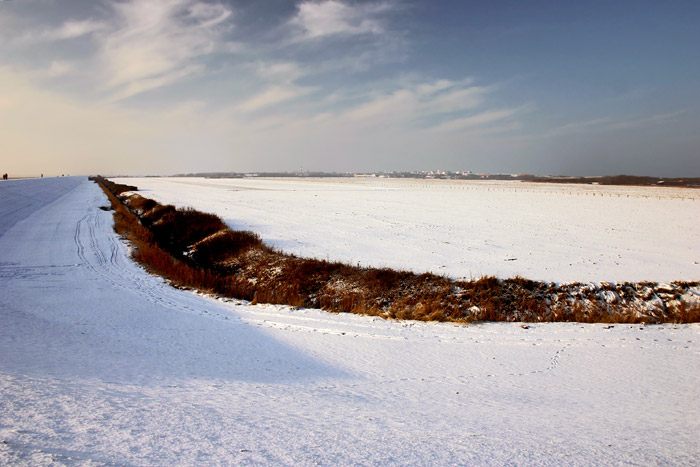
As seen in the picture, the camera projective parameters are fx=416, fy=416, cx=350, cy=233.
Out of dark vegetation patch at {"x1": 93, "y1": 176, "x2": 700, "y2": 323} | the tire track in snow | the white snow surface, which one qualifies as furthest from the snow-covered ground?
the tire track in snow

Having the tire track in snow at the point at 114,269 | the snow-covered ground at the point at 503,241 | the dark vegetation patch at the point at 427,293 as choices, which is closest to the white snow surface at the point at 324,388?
the tire track in snow at the point at 114,269

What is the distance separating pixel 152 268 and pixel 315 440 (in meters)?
12.5

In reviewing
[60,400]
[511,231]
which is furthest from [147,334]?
[511,231]

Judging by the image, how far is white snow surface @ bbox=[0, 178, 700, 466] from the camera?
432 cm

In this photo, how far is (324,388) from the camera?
6.05m

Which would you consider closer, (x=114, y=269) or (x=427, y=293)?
(x=427, y=293)

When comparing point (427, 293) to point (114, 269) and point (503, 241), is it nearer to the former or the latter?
point (503, 241)

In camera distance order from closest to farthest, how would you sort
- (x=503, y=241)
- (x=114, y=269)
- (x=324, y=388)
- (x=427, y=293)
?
1. (x=324, y=388)
2. (x=427, y=293)
3. (x=114, y=269)
4. (x=503, y=241)

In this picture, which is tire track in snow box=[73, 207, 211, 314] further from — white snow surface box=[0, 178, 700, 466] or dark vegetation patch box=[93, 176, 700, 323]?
dark vegetation patch box=[93, 176, 700, 323]

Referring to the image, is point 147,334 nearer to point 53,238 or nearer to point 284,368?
point 284,368

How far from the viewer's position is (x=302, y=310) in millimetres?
10703

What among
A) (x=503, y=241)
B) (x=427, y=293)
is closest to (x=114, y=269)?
(x=427, y=293)

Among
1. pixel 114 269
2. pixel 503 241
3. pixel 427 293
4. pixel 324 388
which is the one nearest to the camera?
pixel 324 388

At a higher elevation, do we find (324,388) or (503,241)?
(503,241)
